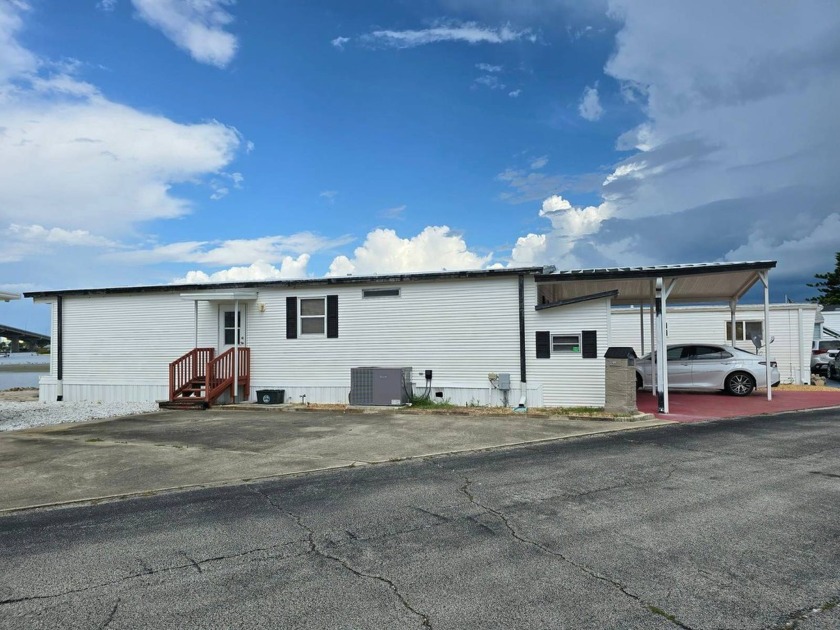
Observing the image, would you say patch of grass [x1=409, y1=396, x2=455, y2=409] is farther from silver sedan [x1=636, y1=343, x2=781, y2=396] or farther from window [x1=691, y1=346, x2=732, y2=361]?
window [x1=691, y1=346, x2=732, y2=361]

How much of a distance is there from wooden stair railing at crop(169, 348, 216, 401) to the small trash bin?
4.99 feet

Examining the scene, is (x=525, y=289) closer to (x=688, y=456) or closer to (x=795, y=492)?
(x=688, y=456)

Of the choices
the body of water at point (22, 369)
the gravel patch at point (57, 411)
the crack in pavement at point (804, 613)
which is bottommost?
the gravel patch at point (57, 411)

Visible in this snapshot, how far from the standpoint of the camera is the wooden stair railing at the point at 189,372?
47.0 ft

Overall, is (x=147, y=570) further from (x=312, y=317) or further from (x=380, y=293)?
(x=312, y=317)

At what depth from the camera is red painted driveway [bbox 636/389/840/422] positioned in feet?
38.4

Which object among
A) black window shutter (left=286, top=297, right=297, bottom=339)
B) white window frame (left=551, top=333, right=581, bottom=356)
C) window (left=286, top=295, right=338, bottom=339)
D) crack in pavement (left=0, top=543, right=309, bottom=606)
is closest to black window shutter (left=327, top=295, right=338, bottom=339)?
window (left=286, top=295, right=338, bottom=339)

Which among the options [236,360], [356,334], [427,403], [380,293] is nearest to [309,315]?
[356,334]

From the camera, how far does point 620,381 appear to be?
11.7 metres

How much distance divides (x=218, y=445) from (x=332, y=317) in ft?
19.9

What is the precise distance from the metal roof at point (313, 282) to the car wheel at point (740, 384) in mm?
6178

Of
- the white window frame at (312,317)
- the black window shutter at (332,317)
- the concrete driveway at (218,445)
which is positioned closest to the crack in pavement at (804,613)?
the concrete driveway at (218,445)

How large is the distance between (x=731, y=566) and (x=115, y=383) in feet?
53.5

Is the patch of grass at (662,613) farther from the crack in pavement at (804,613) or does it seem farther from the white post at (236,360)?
the white post at (236,360)
